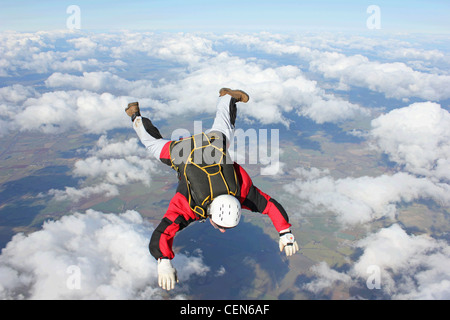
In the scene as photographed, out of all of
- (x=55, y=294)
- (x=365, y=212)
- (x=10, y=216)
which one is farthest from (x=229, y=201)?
(x=10, y=216)

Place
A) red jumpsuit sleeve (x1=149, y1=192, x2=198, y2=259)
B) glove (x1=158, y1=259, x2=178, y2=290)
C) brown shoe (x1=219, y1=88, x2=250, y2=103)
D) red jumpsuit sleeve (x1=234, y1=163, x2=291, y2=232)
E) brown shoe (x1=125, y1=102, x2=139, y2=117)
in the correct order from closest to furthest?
glove (x1=158, y1=259, x2=178, y2=290) → red jumpsuit sleeve (x1=149, y1=192, x2=198, y2=259) → red jumpsuit sleeve (x1=234, y1=163, x2=291, y2=232) → brown shoe (x1=125, y1=102, x2=139, y2=117) → brown shoe (x1=219, y1=88, x2=250, y2=103)

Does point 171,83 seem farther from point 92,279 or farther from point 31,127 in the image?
point 92,279

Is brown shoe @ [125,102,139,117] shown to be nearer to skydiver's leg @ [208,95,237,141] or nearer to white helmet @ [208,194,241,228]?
skydiver's leg @ [208,95,237,141]

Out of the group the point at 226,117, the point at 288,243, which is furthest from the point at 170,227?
the point at 226,117

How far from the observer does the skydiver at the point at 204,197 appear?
3246mm

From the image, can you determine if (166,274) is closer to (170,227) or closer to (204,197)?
(170,227)

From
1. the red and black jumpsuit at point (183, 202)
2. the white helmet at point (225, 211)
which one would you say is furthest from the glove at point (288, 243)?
the white helmet at point (225, 211)

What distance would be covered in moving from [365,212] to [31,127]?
202 m

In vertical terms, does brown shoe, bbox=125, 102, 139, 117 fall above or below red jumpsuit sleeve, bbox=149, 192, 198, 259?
above

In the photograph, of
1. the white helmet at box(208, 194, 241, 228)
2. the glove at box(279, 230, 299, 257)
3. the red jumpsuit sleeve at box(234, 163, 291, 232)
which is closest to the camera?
the white helmet at box(208, 194, 241, 228)

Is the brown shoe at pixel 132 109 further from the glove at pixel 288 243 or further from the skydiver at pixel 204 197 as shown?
the glove at pixel 288 243

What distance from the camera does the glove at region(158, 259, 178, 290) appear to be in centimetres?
307

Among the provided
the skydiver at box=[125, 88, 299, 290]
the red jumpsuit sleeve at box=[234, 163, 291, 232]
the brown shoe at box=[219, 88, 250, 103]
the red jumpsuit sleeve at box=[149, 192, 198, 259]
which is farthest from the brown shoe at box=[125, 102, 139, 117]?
the red jumpsuit sleeve at box=[234, 163, 291, 232]

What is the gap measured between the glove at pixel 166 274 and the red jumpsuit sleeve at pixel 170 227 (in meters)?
0.08
